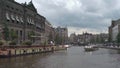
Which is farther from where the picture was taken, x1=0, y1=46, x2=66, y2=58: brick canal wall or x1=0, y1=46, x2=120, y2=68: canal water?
x1=0, y1=46, x2=66, y2=58: brick canal wall

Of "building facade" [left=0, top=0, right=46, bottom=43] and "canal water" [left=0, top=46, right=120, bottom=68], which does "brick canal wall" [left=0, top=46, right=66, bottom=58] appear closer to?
"canal water" [left=0, top=46, right=120, bottom=68]

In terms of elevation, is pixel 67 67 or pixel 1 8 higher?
pixel 1 8

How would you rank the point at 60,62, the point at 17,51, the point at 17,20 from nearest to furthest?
the point at 60,62 < the point at 17,51 < the point at 17,20

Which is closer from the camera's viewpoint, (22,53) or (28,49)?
(22,53)

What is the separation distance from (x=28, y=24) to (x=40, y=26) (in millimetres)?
37542

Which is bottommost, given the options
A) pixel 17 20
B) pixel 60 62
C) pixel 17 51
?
pixel 60 62

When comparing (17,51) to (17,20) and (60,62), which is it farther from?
(17,20)

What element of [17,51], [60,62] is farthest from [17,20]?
[60,62]

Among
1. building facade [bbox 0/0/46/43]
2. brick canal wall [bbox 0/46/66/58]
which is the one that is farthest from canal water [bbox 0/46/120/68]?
building facade [bbox 0/0/46/43]

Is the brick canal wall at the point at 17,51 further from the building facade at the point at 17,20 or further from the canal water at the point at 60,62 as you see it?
the building facade at the point at 17,20

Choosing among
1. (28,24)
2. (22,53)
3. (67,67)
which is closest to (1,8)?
(22,53)

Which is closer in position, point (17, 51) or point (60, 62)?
point (60, 62)

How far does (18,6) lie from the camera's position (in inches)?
5217

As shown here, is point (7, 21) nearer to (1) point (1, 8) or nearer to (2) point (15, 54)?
(1) point (1, 8)
